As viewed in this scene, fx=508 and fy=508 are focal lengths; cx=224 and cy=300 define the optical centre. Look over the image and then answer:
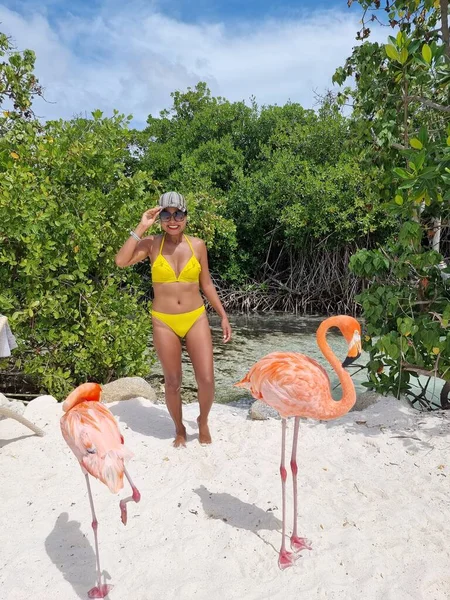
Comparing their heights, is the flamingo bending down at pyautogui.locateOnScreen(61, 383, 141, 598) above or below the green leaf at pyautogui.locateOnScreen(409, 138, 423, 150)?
below

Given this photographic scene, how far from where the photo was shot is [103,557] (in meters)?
2.83

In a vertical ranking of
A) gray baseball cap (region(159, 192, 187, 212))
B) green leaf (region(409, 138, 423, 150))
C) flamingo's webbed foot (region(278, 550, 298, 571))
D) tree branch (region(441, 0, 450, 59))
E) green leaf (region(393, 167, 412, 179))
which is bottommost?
flamingo's webbed foot (region(278, 550, 298, 571))

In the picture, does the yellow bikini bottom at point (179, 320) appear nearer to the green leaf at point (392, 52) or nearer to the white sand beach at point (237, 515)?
the white sand beach at point (237, 515)

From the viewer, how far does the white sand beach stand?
2.56m

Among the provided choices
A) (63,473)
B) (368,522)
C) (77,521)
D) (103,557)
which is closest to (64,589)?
(103,557)

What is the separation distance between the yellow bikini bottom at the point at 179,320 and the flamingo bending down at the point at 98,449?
137cm

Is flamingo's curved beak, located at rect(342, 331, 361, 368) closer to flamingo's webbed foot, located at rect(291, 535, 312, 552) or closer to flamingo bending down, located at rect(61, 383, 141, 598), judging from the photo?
flamingo's webbed foot, located at rect(291, 535, 312, 552)

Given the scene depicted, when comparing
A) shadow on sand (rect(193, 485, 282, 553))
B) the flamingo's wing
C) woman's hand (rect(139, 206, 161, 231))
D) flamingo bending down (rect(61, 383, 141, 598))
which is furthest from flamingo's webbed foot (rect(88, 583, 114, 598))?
woman's hand (rect(139, 206, 161, 231))

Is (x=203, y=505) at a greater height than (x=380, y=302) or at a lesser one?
lesser

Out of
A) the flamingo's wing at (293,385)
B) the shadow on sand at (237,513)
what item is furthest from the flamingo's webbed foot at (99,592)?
the flamingo's wing at (293,385)

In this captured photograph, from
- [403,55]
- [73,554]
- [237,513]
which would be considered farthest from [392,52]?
[73,554]

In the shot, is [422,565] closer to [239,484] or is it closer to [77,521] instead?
[239,484]

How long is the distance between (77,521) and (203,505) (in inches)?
31.2

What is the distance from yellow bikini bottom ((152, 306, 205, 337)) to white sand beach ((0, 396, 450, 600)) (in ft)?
3.20
